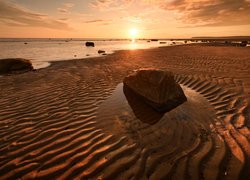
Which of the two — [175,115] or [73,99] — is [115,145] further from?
[73,99]

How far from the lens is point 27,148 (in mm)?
3221

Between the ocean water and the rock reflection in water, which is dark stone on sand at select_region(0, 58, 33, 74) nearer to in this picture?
the ocean water

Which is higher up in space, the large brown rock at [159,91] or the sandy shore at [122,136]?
the large brown rock at [159,91]

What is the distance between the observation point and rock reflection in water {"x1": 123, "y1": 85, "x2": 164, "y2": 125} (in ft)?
13.9

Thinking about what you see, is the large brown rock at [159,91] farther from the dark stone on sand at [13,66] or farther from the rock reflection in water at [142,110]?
the dark stone on sand at [13,66]

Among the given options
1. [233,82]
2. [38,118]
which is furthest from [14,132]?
[233,82]

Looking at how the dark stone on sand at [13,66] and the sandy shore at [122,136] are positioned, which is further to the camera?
the dark stone on sand at [13,66]

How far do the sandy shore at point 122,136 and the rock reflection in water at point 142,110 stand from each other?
3cm

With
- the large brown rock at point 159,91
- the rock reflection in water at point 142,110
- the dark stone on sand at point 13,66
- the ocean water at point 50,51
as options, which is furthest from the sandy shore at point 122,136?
the ocean water at point 50,51

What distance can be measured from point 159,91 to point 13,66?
10.7m

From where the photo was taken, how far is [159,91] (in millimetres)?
4727

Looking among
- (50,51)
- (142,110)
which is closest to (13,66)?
(142,110)

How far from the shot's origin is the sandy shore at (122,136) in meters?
2.64

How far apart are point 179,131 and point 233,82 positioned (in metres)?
4.42
